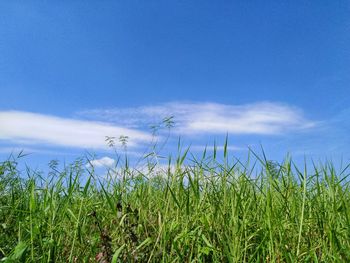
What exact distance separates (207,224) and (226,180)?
19.9 inches

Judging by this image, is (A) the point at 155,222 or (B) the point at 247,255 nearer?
(B) the point at 247,255

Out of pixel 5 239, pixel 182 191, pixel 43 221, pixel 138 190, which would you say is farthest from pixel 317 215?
pixel 5 239

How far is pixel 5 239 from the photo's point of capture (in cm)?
433

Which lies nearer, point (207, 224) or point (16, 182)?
point (207, 224)

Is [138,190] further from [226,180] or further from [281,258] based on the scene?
[281,258]

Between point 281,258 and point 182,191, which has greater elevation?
point 182,191

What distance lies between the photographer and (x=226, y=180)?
13.8 ft

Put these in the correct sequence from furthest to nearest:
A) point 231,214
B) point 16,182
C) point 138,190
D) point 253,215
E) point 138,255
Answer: point 16,182, point 138,190, point 253,215, point 231,214, point 138,255

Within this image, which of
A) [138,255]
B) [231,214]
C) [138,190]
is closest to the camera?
[138,255]

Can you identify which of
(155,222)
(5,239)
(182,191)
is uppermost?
(182,191)

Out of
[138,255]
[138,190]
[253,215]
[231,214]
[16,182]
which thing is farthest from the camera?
[16,182]

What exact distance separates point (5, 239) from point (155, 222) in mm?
1374

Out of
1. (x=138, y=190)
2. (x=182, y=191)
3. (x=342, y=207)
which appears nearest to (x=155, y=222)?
(x=182, y=191)

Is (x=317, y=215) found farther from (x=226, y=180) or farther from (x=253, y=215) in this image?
(x=226, y=180)
